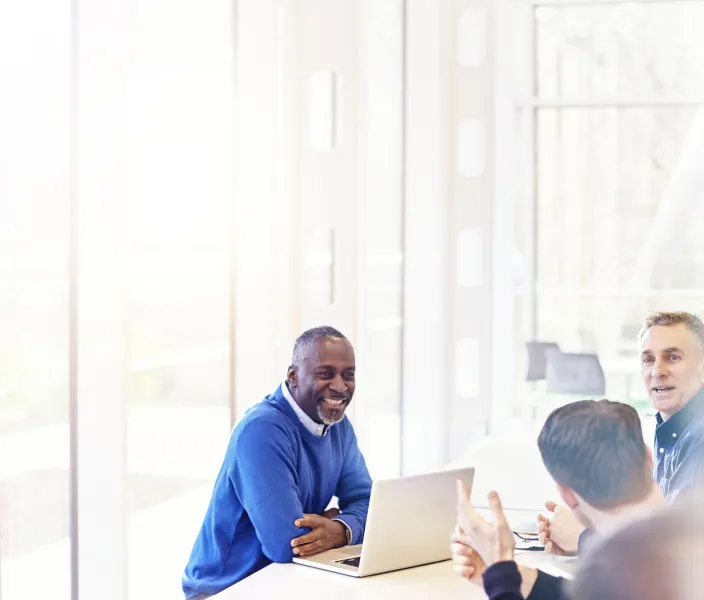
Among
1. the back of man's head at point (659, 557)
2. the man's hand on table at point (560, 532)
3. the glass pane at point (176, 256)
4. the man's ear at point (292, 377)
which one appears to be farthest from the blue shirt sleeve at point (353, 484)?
the back of man's head at point (659, 557)

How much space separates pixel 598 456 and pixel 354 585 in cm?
105

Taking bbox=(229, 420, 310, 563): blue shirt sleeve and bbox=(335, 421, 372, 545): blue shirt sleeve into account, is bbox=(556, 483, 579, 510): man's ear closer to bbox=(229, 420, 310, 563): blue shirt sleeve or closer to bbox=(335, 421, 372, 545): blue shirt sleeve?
bbox=(229, 420, 310, 563): blue shirt sleeve

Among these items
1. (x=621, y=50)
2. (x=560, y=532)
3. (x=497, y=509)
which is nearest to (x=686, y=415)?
(x=560, y=532)

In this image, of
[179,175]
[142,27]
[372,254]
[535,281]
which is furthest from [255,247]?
[535,281]

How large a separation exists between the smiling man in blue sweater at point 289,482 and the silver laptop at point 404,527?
0.30 feet

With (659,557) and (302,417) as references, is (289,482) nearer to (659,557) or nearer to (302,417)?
(302,417)

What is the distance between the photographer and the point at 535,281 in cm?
885

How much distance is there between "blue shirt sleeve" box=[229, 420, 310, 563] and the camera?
107 inches

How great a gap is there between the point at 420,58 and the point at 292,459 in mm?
3755

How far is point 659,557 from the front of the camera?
80cm

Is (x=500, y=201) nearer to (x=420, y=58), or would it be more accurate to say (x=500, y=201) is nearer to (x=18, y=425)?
(x=420, y=58)

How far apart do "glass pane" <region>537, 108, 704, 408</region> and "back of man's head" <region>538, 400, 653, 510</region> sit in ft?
23.4

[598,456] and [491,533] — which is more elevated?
[598,456]

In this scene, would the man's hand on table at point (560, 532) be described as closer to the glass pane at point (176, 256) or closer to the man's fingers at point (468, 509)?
the man's fingers at point (468, 509)
